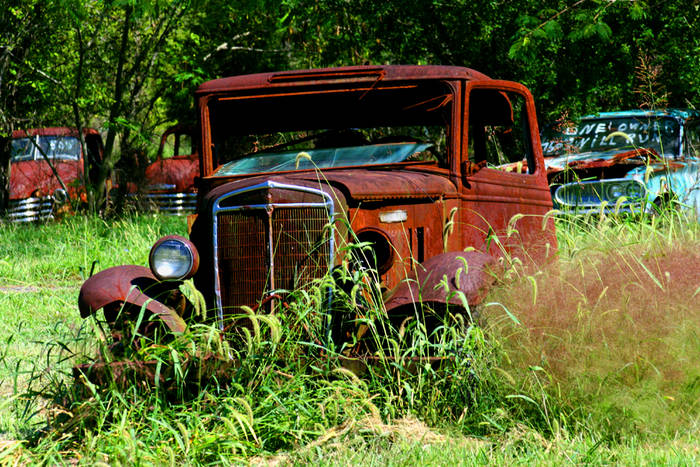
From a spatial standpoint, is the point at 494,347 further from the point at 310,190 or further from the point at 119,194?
the point at 119,194

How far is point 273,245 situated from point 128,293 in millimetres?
773

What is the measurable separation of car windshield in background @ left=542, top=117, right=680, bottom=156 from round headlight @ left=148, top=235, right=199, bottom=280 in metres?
6.52

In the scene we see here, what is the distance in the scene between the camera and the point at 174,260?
4.28 metres

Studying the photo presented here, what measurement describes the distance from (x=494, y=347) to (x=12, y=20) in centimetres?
1247

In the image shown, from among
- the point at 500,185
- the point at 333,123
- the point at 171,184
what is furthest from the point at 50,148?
the point at 500,185

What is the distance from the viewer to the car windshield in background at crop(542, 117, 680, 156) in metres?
9.91

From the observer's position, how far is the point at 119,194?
14.1 m

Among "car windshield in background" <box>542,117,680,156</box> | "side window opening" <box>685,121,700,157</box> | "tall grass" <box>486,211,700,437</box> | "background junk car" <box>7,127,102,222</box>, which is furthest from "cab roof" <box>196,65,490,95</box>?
"background junk car" <box>7,127,102,222</box>

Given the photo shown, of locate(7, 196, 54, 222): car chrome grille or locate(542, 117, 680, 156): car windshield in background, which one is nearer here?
locate(542, 117, 680, 156): car windshield in background

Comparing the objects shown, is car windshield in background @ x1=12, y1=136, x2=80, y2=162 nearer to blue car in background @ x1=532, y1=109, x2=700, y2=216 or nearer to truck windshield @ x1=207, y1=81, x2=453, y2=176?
blue car in background @ x1=532, y1=109, x2=700, y2=216

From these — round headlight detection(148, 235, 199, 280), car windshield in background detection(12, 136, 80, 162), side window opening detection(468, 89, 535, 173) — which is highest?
car windshield in background detection(12, 136, 80, 162)

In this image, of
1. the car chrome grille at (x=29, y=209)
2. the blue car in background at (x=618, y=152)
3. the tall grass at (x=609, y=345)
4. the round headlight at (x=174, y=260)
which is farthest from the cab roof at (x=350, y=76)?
the car chrome grille at (x=29, y=209)

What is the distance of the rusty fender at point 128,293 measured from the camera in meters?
4.25

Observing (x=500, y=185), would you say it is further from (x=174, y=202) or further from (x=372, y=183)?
(x=174, y=202)
